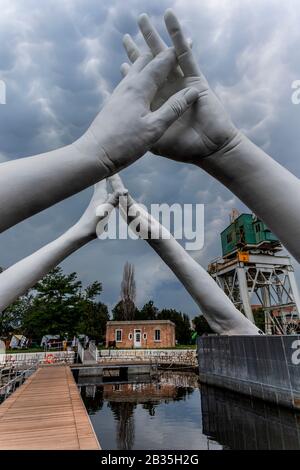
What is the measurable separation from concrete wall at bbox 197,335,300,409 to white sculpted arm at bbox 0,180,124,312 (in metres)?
5.00

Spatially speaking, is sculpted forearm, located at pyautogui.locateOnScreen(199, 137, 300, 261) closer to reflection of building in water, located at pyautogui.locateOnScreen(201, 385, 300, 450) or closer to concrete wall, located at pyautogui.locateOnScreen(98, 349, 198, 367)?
reflection of building in water, located at pyautogui.locateOnScreen(201, 385, 300, 450)

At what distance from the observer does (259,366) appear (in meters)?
9.40

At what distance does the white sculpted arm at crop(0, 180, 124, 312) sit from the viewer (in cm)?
584

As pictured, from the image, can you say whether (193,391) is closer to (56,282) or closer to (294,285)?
(294,285)

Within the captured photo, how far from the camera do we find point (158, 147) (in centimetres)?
380

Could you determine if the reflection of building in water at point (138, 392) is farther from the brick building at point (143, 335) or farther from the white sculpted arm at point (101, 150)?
the brick building at point (143, 335)

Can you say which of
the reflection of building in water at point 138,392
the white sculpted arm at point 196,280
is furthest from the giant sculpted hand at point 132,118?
the reflection of building in water at point 138,392

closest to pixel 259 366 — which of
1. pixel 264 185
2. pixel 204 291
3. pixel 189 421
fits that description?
pixel 189 421

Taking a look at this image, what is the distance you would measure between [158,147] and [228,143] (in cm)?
72

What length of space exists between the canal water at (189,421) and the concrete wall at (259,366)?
1.03 ft

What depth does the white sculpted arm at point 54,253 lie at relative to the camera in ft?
19.2

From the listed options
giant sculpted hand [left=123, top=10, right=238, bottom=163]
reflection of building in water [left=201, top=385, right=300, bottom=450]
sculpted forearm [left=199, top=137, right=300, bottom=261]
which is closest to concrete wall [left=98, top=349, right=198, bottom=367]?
reflection of building in water [left=201, top=385, right=300, bottom=450]

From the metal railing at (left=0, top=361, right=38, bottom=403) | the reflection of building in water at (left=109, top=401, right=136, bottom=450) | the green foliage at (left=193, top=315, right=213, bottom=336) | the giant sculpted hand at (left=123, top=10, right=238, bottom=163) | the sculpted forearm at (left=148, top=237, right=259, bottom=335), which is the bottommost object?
the reflection of building in water at (left=109, top=401, right=136, bottom=450)

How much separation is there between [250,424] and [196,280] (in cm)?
340
